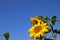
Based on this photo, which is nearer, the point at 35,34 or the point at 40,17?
the point at 35,34

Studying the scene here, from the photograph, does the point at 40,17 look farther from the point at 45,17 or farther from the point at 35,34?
the point at 35,34

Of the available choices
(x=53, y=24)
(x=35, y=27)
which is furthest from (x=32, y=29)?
(x=53, y=24)

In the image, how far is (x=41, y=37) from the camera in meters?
2.52

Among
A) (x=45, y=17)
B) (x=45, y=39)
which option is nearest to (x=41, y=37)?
(x=45, y=39)

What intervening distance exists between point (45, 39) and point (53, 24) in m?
0.18

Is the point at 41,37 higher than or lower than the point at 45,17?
lower

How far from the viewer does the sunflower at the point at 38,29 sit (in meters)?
2.47

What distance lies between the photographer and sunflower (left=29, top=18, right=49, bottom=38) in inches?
97.1

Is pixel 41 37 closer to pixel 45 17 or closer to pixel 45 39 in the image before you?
pixel 45 39

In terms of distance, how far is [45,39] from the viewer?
254 cm

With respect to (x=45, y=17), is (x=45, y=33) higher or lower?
lower

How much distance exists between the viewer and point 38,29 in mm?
2582

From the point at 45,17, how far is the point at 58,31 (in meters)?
0.20

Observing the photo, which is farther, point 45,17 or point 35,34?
point 45,17
